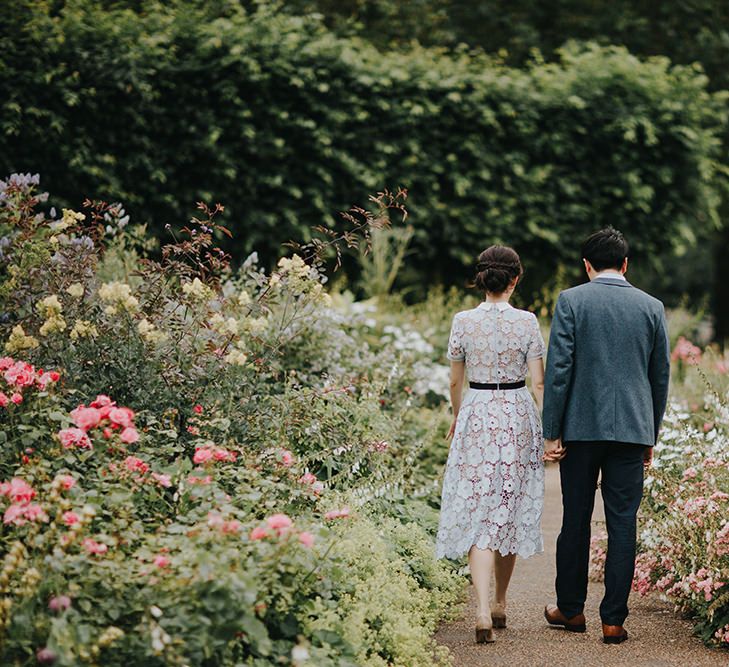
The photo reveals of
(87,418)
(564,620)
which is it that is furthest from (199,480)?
(564,620)

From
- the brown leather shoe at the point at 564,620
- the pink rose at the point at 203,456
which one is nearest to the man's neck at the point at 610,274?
the brown leather shoe at the point at 564,620

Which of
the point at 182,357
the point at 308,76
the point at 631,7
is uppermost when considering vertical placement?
the point at 631,7

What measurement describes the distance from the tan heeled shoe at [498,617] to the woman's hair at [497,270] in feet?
4.72

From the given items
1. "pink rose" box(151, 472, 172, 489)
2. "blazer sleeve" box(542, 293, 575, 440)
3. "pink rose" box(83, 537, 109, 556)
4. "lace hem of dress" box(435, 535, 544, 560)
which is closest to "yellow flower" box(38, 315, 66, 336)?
"pink rose" box(151, 472, 172, 489)

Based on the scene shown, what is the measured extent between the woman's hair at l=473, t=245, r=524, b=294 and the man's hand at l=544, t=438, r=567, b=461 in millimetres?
723

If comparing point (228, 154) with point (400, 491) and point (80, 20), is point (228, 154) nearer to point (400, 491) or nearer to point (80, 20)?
point (80, 20)

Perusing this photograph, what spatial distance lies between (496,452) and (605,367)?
61 cm

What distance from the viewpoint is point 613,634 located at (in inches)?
171

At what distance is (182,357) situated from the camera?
477 cm

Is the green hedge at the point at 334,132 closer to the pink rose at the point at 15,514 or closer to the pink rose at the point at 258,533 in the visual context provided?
the pink rose at the point at 15,514

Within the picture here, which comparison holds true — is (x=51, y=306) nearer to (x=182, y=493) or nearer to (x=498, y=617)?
(x=182, y=493)

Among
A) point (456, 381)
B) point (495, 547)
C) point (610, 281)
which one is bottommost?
point (495, 547)

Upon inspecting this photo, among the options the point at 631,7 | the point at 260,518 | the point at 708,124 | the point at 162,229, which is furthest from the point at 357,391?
the point at 631,7

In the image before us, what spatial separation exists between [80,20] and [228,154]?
1.92 meters
